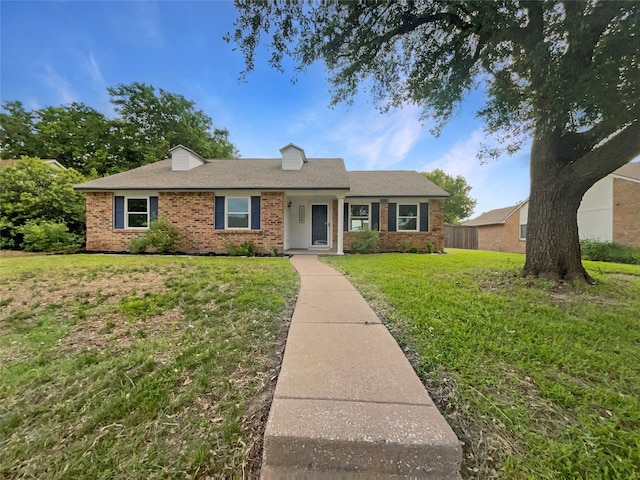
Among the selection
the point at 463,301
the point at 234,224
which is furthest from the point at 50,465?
the point at 234,224

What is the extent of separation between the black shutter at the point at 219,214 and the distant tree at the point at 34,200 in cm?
757

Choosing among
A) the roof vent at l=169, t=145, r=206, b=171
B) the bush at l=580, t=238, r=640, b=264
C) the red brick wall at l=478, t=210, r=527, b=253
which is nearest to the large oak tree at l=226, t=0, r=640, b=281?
the roof vent at l=169, t=145, r=206, b=171

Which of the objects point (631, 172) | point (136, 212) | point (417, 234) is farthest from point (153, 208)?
point (631, 172)

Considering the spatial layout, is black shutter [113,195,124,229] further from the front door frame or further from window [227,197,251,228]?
the front door frame

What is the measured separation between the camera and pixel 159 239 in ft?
33.3

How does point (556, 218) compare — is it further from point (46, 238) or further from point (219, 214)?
point (46, 238)

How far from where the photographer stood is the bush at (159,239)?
10164 millimetres

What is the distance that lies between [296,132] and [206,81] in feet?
16.3

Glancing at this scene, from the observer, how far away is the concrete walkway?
1388mm

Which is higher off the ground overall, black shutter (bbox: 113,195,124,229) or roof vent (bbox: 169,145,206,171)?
roof vent (bbox: 169,145,206,171)

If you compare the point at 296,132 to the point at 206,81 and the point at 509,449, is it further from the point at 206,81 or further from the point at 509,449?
the point at 509,449

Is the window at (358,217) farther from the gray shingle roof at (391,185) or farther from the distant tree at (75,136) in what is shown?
the distant tree at (75,136)

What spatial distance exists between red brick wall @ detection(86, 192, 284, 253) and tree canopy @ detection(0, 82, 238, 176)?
429 inches

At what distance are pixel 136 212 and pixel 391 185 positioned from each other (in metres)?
11.6
